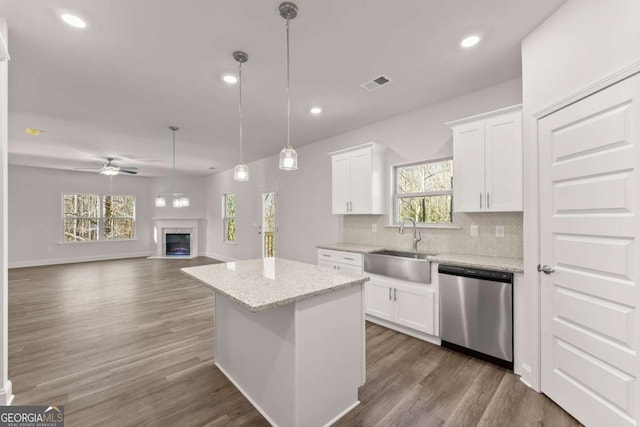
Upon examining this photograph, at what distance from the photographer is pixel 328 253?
393cm

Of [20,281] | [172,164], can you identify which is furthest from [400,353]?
[20,281]

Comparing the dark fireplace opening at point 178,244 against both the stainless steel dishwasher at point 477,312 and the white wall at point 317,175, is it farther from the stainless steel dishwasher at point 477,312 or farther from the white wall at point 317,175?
the stainless steel dishwasher at point 477,312

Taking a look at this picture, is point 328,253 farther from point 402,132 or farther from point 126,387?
point 126,387

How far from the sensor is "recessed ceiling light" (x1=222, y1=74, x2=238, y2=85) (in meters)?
2.73

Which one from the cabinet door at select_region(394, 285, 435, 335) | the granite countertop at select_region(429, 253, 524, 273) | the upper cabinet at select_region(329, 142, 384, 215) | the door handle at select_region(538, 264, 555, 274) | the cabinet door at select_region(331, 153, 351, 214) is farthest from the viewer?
the cabinet door at select_region(331, 153, 351, 214)

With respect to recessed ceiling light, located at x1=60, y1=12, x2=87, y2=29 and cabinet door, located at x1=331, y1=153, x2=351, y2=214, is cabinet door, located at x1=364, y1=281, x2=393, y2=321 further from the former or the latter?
recessed ceiling light, located at x1=60, y1=12, x2=87, y2=29

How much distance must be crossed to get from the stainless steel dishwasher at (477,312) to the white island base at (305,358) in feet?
3.97

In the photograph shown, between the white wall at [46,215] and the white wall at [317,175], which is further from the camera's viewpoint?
the white wall at [46,215]

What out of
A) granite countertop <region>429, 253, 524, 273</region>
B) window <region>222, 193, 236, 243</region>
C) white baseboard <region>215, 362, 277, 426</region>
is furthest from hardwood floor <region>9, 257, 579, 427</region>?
window <region>222, 193, 236, 243</region>

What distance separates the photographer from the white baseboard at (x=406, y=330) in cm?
292

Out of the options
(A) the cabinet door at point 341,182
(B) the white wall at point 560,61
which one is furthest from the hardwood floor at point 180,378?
(A) the cabinet door at point 341,182

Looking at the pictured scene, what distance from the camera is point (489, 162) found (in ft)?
8.71

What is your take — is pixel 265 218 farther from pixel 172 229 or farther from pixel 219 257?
pixel 172 229

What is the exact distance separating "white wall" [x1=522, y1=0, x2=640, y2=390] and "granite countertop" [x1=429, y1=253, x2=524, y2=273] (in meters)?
0.15
